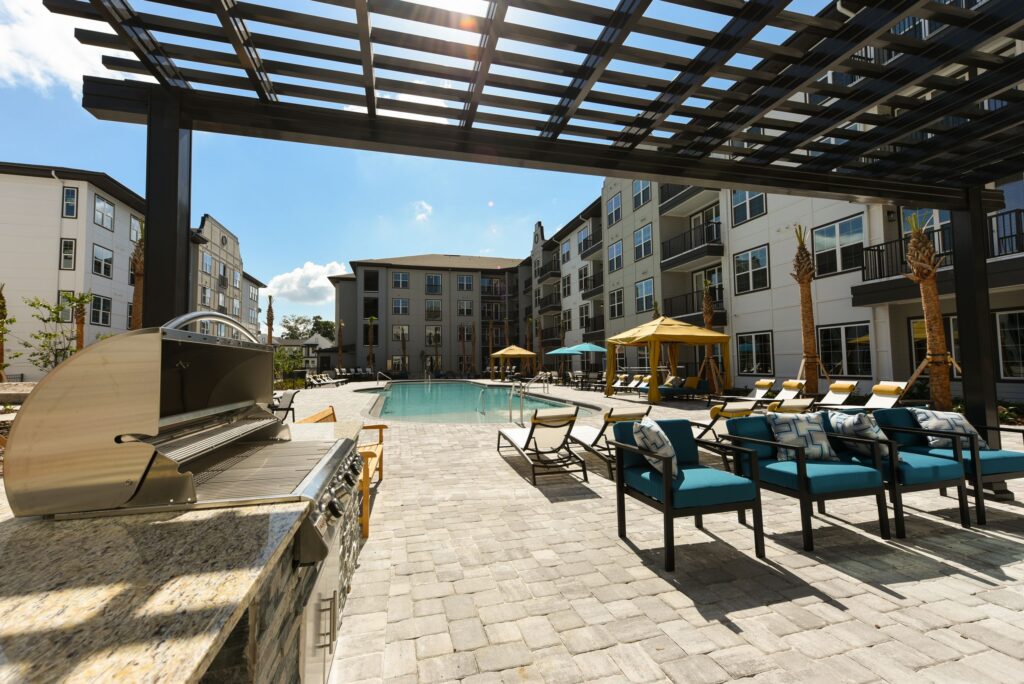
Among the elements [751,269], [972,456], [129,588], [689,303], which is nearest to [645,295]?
[689,303]

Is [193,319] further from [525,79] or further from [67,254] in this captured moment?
[67,254]

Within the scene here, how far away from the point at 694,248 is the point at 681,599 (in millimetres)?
19058

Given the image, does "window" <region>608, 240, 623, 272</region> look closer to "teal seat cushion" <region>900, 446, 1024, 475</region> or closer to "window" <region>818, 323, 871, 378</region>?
"window" <region>818, 323, 871, 378</region>

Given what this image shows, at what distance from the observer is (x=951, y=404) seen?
9883 millimetres

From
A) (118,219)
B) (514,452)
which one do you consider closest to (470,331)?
(118,219)

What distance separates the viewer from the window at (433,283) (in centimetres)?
4234

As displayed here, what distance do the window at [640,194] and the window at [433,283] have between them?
22666 millimetres

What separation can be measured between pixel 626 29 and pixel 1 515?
4260 mm

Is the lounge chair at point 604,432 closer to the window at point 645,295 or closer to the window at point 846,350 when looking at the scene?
the window at point 846,350

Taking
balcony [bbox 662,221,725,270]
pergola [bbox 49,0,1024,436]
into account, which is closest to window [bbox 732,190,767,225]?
balcony [bbox 662,221,725,270]

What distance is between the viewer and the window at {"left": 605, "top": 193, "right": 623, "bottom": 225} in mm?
26641

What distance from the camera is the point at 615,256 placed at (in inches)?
1071

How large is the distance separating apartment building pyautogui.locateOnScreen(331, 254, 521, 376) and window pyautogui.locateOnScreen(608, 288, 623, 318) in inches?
547

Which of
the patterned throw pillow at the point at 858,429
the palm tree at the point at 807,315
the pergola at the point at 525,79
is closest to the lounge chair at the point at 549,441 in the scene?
the patterned throw pillow at the point at 858,429
